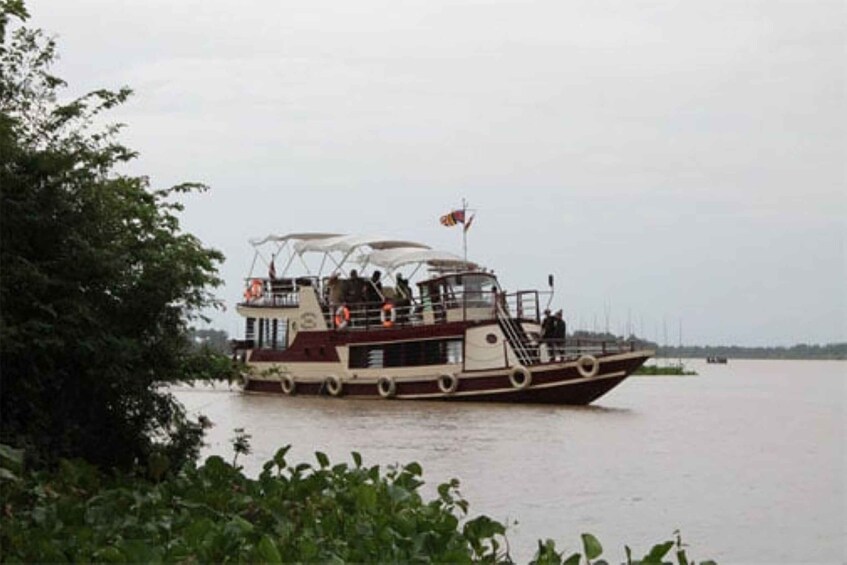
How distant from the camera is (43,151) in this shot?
7.47 meters

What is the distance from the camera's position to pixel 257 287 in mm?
31766

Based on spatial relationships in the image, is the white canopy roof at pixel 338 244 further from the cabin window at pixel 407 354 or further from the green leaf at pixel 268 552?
the green leaf at pixel 268 552

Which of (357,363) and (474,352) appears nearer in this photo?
(474,352)

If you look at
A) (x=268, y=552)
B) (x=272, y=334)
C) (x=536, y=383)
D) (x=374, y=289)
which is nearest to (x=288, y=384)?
(x=272, y=334)

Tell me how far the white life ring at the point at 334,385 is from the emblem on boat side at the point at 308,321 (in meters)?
1.37

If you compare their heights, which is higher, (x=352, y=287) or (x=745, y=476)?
(x=352, y=287)

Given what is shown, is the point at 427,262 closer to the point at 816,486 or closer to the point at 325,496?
the point at 816,486

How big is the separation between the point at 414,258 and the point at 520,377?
4482 mm

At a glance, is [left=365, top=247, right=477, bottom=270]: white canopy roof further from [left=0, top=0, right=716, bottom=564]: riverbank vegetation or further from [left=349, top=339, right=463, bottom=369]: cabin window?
[left=0, top=0, right=716, bottom=564]: riverbank vegetation

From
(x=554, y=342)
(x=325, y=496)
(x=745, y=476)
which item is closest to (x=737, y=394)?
(x=554, y=342)

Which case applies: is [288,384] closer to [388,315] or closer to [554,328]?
[388,315]

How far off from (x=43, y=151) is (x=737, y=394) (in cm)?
3660

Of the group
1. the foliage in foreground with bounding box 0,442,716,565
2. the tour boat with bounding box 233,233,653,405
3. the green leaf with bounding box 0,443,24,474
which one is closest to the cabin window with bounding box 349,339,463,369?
the tour boat with bounding box 233,233,653,405

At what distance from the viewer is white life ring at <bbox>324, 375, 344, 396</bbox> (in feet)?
97.8
